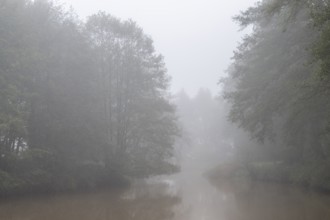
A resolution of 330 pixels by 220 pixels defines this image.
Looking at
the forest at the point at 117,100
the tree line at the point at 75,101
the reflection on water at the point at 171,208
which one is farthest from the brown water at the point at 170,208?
the tree line at the point at 75,101

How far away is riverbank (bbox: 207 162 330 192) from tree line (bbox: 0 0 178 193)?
303 inches

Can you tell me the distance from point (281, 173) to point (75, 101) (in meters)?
15.1

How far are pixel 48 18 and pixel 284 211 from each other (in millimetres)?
18750

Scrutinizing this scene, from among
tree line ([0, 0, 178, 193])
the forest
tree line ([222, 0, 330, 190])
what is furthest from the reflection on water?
tree line ([0, 0, 178, 193])

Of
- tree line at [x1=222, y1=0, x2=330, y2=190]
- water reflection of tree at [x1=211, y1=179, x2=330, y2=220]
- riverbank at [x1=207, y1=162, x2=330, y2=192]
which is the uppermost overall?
tree line at [x1=222, y1=0, x2=330, y2=190]

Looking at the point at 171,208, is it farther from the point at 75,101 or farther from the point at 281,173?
the point at 281,173

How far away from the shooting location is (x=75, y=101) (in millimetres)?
25203

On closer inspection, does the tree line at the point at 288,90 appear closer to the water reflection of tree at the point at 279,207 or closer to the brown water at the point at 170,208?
the water reflection of tree at the point at 279,207

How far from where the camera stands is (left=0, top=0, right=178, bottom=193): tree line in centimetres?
2073

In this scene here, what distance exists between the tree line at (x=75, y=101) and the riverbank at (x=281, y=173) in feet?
25.3

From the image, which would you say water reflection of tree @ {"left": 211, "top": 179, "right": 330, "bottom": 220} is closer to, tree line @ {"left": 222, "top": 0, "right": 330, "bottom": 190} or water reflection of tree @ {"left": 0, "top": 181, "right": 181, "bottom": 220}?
water reflection of tree @ {"left": 0, "top": 181, "right": 181, "bottom": 220}

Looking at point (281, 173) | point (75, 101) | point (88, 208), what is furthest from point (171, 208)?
point (281, 173)

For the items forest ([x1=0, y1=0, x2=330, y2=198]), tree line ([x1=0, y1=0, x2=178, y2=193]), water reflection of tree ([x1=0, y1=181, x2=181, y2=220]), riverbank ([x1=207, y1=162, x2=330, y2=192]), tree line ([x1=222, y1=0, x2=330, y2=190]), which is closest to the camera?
water reflection of tree ([x1=0, y1=181, x2=181, y2=220])

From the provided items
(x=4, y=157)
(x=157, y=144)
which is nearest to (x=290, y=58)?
(x=157, y=144)
